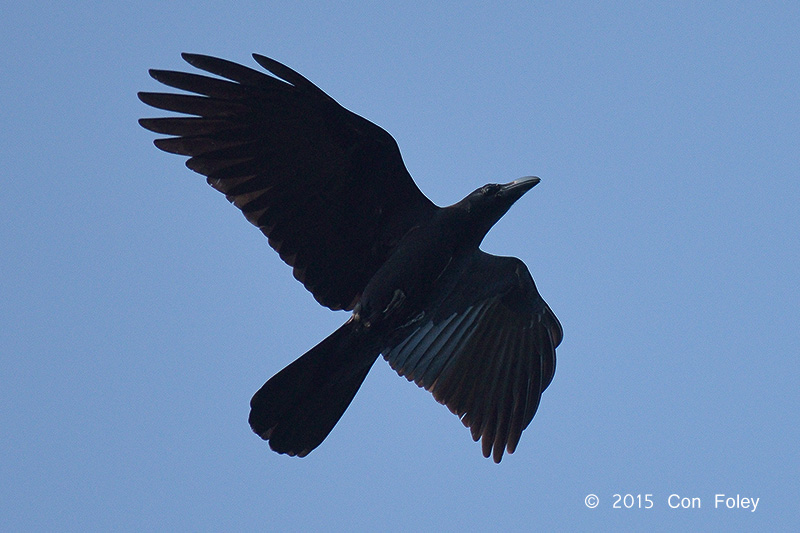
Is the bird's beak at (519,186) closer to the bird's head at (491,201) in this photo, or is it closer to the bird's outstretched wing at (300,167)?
the bird's head at (491,201)

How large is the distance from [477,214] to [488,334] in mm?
1484

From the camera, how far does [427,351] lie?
9.31 metres

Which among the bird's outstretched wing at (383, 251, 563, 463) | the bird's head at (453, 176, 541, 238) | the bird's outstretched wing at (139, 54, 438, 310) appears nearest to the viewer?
the bird's outstretched wing at (139, 54, 438, 310)

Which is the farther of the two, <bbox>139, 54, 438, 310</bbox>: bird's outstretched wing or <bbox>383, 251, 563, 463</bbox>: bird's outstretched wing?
<bbox>383, 251, 563, 463</bbox>: bird's outstretched wing

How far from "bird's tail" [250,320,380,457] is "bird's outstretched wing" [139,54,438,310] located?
18.0 inches

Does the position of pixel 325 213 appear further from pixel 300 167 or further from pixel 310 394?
pixel 310 394

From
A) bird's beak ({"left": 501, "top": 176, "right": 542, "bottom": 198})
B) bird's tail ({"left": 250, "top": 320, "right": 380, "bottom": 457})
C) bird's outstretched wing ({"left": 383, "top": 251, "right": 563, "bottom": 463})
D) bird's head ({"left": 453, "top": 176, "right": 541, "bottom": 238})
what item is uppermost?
bird's beak ({"left": 501, "top": 176, "right": 542, "bottom": 198})

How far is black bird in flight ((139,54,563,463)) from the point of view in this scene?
805 centimetres

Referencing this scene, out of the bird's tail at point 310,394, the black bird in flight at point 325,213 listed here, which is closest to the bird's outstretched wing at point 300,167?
the black bird in flight at point 325,213

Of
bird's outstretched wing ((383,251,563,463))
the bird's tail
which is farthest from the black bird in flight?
bird's outstretched wing ((383,251,563,463))

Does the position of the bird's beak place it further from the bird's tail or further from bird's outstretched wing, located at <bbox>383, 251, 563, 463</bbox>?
the bird's tail

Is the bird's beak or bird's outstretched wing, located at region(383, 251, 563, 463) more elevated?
the bird's beak

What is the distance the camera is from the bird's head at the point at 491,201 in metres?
8.53

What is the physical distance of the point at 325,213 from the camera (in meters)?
8.53
